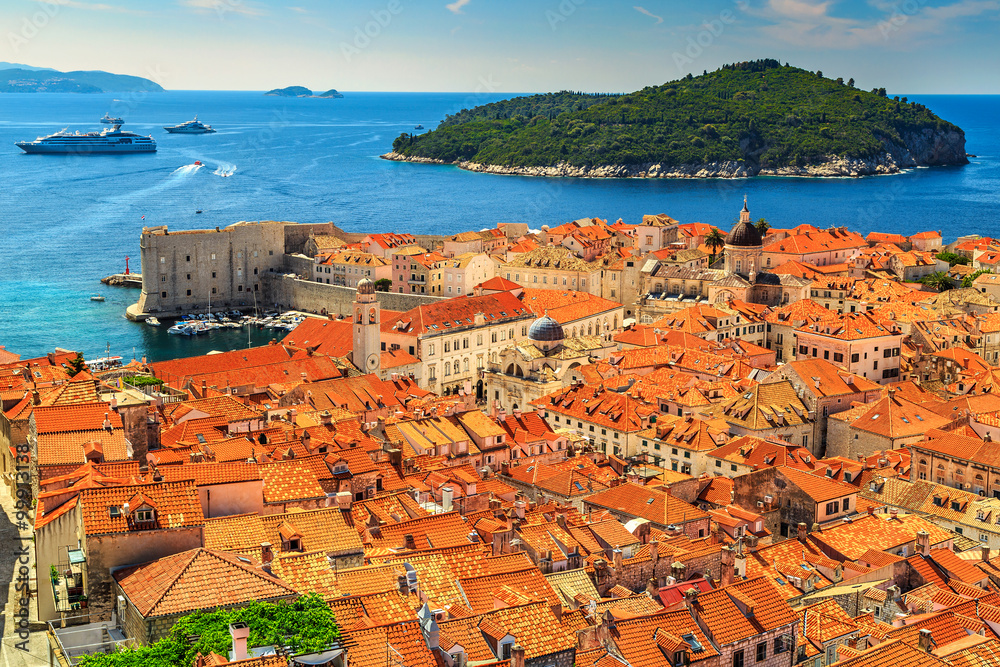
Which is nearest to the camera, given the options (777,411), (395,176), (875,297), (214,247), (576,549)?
(576,549)

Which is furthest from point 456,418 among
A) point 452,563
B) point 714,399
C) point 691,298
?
point 691,298

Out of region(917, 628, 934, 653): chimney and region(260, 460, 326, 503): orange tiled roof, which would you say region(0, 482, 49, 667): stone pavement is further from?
region(917, 628, 934, 653): chimney

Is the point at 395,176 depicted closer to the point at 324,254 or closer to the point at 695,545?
the point at 324,254

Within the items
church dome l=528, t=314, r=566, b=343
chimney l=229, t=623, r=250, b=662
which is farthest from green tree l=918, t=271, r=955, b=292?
chimney l=229, t=623, r=250, b=662

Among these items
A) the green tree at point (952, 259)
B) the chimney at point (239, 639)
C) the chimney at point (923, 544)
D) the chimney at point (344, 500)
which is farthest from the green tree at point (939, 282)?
the chimney at point (239, 639)

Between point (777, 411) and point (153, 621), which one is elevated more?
point (153, 621)

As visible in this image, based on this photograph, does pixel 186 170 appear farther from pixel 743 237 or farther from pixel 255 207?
pixel 743 237

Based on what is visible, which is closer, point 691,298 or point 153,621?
point 153,621
